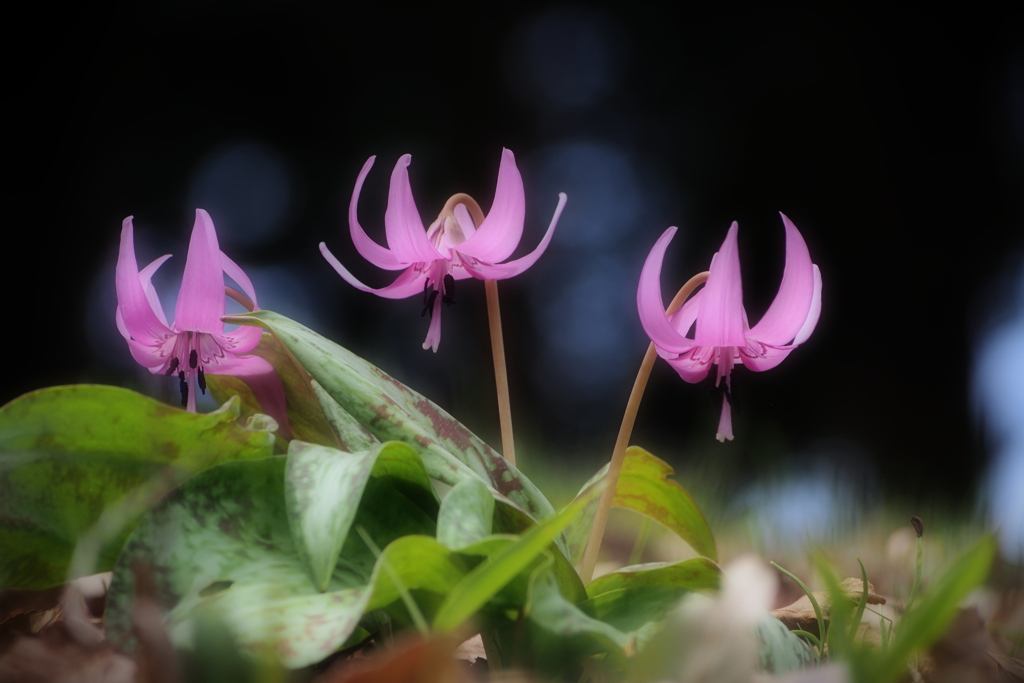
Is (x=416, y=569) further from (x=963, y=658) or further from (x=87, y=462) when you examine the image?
(x=963, y=658)

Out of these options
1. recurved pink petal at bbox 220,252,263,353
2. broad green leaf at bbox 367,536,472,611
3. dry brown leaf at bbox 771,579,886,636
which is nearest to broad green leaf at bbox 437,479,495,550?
broad green leaf at bbox 367,536,472,611

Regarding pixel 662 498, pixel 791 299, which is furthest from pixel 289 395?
pixel 791 299

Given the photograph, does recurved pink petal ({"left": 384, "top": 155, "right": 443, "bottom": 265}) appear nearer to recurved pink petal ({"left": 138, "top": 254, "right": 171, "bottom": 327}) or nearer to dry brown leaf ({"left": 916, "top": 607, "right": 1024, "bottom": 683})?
recurved pink petal ({"left": 138, "top": 254, "right": 171, "bottom": 327})

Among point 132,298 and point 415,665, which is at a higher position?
point 132,298

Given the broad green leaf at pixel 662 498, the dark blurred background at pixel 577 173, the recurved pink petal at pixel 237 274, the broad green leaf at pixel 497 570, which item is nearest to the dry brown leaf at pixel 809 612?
the broad green leaf at pixel 662 498

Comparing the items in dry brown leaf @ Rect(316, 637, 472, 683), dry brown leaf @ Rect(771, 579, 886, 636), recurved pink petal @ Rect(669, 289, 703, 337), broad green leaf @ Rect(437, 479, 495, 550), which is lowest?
dry brown leaf @ Rect(771, 579, 886, 636)

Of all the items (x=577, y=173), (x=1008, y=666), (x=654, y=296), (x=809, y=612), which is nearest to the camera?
(x=1008, y=666)
